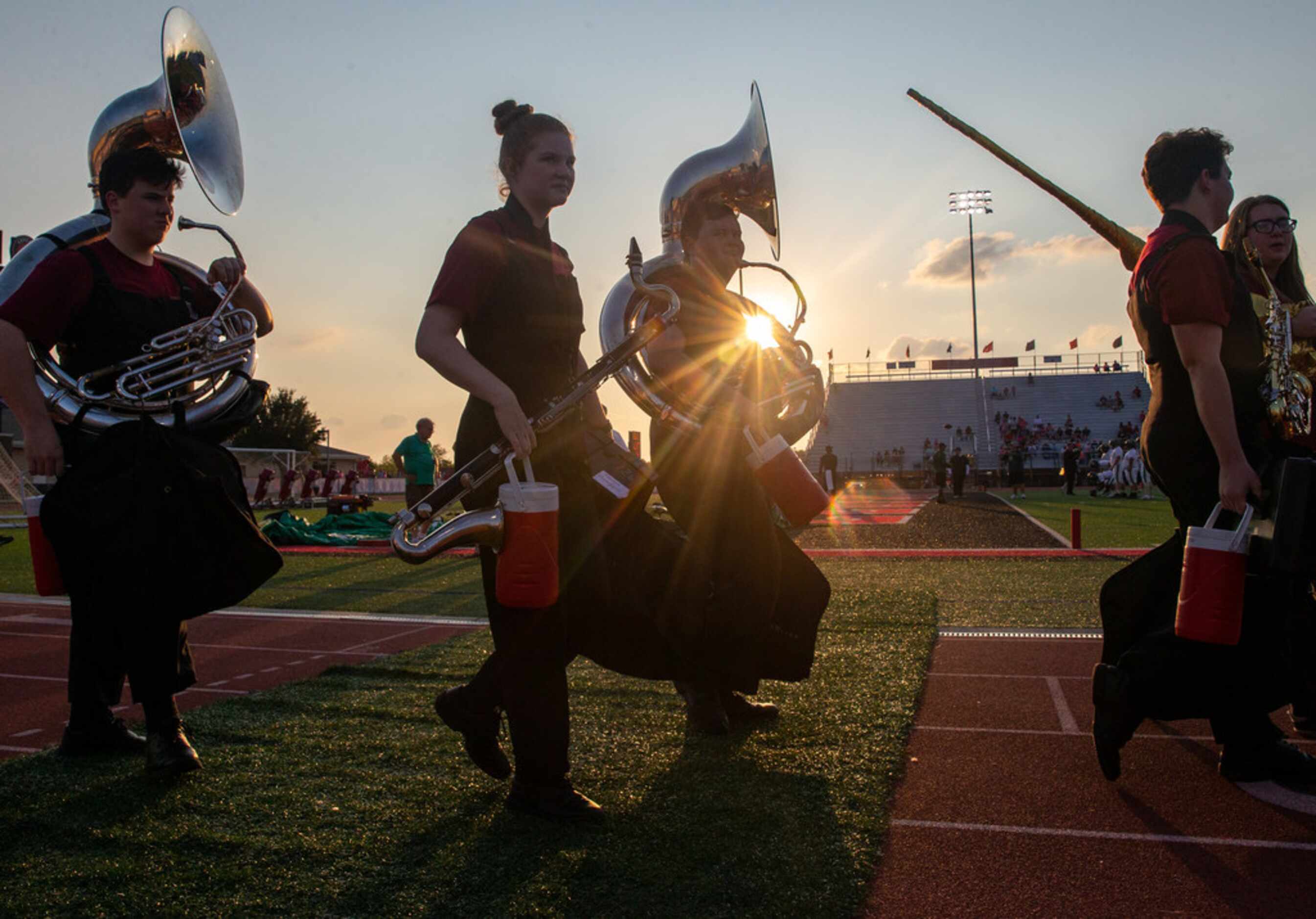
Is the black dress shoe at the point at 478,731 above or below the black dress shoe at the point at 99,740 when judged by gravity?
above

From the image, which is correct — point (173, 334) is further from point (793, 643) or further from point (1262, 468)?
point (1262, 468)

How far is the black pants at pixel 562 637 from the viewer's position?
284 centimetres

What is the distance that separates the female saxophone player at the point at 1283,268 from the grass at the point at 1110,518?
431 cm

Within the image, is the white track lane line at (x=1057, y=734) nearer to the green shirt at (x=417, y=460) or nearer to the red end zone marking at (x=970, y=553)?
the red end zone marking at (x=970, y=553)

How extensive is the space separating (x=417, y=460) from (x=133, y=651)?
8.70 metres

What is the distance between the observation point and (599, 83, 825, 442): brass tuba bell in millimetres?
3771

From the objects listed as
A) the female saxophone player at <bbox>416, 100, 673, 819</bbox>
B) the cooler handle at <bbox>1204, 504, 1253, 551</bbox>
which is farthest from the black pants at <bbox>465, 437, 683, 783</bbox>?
the cooler handle at <bbox>1204, 504, 1253, 551</bbox>

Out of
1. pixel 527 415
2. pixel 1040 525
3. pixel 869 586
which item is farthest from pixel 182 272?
pixel 1040 525

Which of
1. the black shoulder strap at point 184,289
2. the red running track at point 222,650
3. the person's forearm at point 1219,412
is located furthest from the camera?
the red running track at point 222,650

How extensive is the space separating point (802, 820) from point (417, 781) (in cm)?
121

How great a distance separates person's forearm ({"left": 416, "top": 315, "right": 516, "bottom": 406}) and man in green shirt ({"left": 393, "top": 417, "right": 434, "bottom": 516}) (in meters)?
8.99

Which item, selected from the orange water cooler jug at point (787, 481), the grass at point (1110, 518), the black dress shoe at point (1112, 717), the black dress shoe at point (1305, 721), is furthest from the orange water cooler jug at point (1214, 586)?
the grass at point (1110, 518)

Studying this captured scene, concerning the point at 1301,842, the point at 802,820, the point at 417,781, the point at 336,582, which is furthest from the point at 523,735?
the point at 336,582

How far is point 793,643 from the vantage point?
3.58 meters
